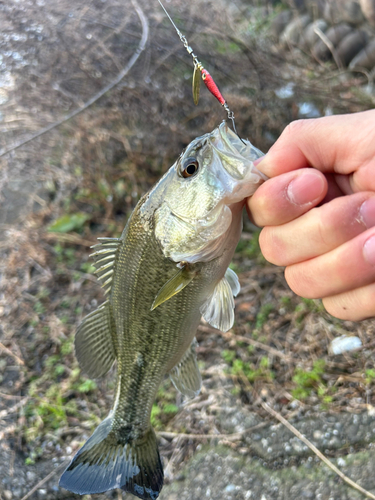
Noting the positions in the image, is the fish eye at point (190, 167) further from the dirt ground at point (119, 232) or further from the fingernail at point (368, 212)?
the dirt ground at point (119, 232)

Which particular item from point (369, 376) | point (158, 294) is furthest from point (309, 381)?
point (158, 294)

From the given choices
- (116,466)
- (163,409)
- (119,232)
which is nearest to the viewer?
(116,466)

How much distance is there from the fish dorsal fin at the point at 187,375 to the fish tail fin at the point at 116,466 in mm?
304

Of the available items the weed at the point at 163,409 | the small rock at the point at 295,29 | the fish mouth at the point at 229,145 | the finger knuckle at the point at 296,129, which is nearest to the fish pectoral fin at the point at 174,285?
the fish mouth at the point at 229,145

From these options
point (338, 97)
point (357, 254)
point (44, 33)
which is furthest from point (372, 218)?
point (44, 33)

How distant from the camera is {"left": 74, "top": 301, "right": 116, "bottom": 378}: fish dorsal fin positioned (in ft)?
6.07

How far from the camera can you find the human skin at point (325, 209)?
4.09ft

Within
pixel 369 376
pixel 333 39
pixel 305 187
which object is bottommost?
pixel 369 376

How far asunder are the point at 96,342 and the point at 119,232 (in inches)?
107

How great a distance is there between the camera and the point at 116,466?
6.05 feet

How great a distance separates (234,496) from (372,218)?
2.01m

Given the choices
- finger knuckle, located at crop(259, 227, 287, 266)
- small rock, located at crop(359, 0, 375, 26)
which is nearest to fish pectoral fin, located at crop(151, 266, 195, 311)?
finger knuckle, located at crop(259, 227, 287, 266)

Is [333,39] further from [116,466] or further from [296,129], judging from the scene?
[116,466]

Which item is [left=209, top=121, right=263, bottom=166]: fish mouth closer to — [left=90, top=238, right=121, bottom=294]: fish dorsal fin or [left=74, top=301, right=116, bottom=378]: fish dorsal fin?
[left=90, top=238, right=121, bottom=294]: fish dorsal fin
